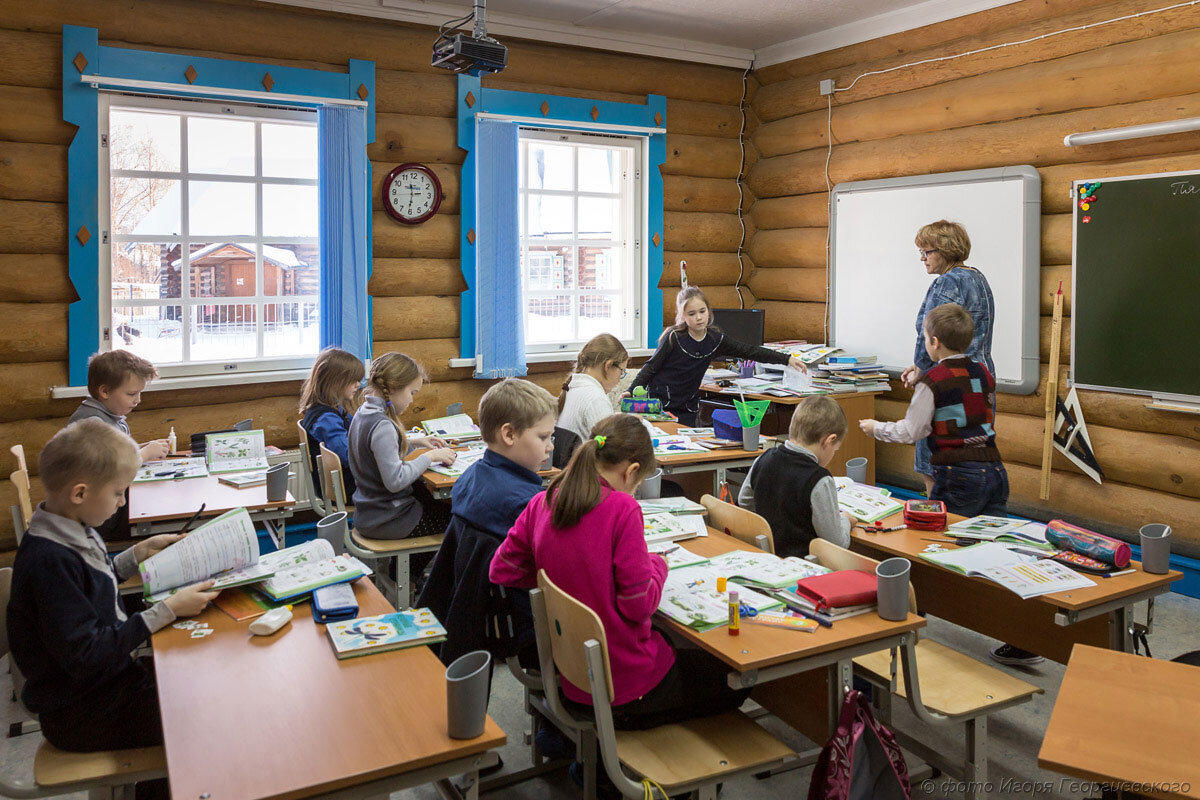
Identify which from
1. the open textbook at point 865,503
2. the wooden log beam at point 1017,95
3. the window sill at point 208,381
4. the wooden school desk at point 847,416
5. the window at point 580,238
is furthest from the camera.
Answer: the window at point 580,238

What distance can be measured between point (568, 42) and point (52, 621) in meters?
5.09

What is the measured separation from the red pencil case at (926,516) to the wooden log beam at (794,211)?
370cm

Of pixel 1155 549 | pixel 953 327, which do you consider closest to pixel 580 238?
pixel 953 327

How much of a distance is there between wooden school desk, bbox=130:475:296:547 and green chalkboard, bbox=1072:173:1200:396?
405 cm

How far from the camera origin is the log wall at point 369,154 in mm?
4523

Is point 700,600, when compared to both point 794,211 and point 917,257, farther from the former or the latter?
point 794,211

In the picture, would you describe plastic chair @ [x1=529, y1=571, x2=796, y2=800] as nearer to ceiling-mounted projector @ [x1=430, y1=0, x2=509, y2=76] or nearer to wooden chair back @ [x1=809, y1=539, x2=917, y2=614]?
wooden chair back @ [x1=809, y1=539, x2=917, y2=614]

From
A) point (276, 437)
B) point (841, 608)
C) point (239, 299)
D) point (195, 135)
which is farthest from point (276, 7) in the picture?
point (841, 608)

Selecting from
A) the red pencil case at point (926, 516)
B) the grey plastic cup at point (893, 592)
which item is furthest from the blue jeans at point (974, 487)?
the grey plastic cup at point (893, 592)

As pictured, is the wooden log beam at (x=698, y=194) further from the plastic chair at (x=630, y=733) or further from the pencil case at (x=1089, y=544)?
the plastic chair at (x=630, y=733)

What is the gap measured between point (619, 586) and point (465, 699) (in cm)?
66

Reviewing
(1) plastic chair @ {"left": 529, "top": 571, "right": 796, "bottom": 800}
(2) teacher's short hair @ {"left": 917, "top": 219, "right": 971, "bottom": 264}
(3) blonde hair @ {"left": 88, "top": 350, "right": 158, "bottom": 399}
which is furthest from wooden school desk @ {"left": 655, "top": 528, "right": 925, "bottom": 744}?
(3) blonde hair @ {"left": 88, "top": 350, "right": 158, "bottom": 399}

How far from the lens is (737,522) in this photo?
293 centimetres

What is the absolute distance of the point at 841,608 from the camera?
7.27 feet
